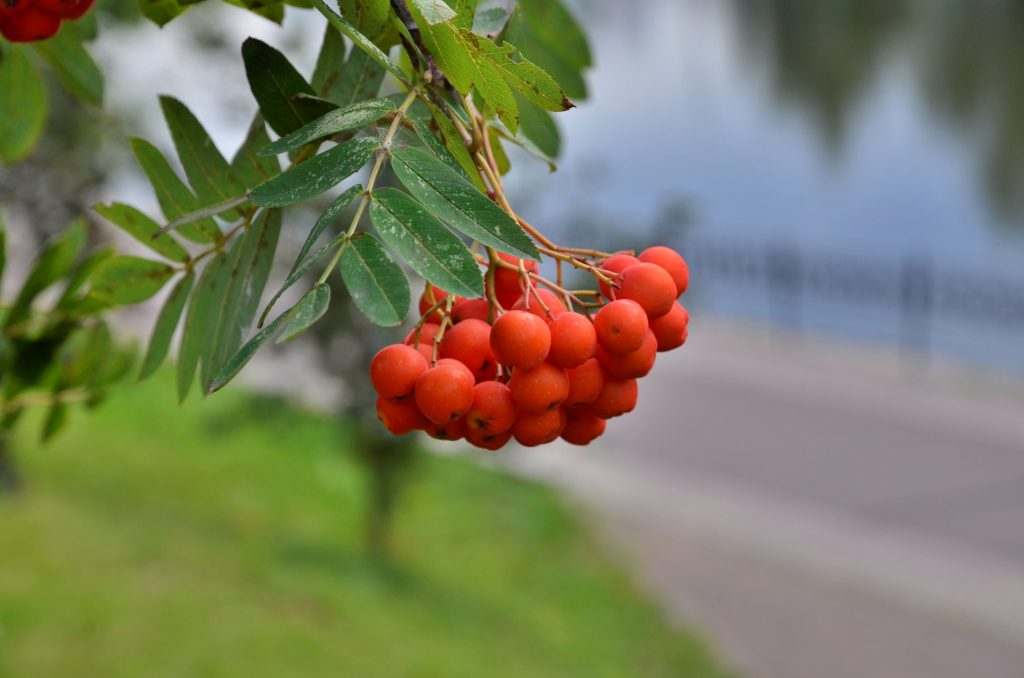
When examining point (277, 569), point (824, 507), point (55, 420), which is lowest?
point (824, 507)

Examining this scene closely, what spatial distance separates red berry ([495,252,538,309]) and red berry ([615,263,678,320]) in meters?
0.08

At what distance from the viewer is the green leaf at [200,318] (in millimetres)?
1039

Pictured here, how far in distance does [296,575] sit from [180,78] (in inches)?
82.7

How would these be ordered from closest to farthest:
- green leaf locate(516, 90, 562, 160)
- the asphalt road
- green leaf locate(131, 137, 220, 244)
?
green leaf locate(131, 137, 220, 244) < green leaf locate(516, 90, 562, 160) < the asphalt road

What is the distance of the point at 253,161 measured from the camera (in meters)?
1.08

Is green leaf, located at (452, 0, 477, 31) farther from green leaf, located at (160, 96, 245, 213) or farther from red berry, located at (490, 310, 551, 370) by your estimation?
green leaf, located at (160, 96, 245, 213)

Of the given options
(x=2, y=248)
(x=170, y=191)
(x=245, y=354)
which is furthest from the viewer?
(x=2, y=248)

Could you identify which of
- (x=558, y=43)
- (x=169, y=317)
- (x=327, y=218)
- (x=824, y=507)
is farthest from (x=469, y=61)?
(x=824, y=507)

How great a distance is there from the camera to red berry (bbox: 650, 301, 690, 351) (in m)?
0.89

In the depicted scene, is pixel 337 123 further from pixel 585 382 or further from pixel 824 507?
pixel 824 507

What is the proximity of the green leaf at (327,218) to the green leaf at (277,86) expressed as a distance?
104 mm

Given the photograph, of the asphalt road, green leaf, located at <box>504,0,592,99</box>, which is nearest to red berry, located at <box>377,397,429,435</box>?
green leaf, located at <box>504,0,592,99</box>

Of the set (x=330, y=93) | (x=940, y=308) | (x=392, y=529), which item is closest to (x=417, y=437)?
(x=392, y=529)

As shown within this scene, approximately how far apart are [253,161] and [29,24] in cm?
22
